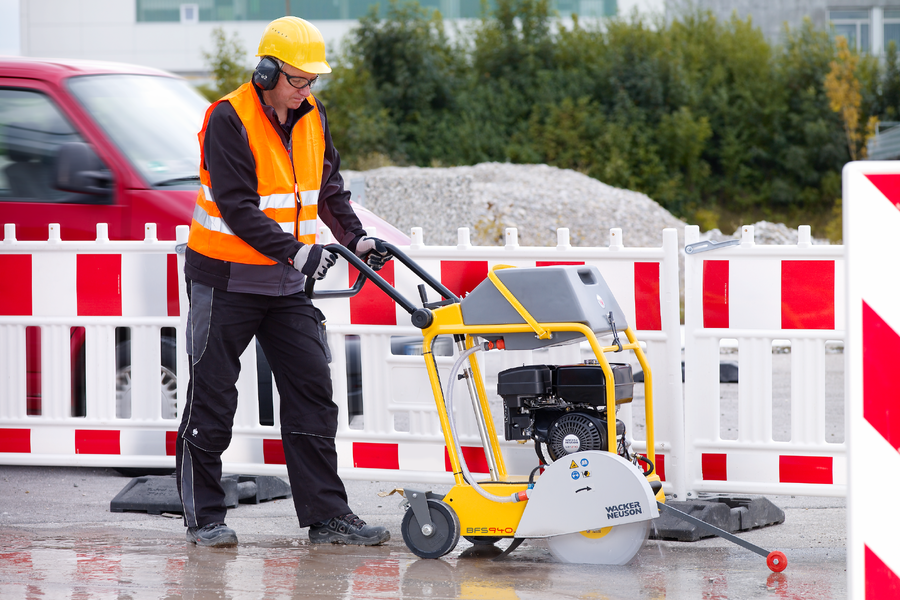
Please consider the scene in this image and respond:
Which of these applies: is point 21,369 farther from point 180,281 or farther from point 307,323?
point 307,323

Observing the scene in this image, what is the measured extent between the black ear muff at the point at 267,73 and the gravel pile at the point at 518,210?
13.9 m

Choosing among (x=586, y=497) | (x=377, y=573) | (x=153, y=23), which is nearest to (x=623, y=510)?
(x=586, y=497)

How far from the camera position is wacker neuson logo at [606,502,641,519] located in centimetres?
373

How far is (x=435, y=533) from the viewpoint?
4.16 meters

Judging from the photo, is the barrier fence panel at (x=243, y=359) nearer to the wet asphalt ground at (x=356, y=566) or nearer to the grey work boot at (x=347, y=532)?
the wet asphalt ground at (x=356, y=566)

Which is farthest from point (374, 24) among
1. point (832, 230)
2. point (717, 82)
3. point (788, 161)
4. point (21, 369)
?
point (21, 369)

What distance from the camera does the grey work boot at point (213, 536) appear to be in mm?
4422

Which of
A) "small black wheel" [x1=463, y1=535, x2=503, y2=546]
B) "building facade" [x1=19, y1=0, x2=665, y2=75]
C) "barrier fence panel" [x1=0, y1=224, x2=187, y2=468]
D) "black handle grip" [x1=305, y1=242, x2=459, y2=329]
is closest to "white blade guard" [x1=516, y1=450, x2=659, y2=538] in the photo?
"small black wheel" [x1=463, y1=535, x2=503, y2=546]

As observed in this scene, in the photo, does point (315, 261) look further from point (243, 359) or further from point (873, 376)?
point (873, 376)

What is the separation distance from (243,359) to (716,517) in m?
2.29

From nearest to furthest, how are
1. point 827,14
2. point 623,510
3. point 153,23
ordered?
point 623,510, point 827,14, point 153,23

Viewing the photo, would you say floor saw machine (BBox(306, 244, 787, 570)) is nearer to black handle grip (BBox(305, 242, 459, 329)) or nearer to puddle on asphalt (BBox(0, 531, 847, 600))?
black handle grip (BBox(305, 242, 459, 329))

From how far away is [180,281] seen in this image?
Result: 16.9 feet

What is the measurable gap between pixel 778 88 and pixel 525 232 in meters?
20.2
